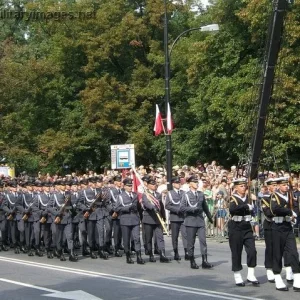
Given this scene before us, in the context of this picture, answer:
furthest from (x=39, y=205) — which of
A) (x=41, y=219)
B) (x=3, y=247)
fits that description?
(x=3, y=247)

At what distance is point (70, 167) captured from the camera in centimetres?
4706

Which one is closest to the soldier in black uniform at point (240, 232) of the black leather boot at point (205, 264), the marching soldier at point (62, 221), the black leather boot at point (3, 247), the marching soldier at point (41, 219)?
the black leather boot at point (205, 264)

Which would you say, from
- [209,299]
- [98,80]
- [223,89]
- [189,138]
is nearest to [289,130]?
[223,89]

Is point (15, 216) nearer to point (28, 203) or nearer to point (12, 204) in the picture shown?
point (12, 204)

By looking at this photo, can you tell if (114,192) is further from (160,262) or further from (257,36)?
(257,36)

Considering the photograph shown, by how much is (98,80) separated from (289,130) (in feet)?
46.0

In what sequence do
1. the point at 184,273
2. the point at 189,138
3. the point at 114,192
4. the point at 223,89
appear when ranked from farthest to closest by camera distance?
the point at 189,138 < the point at 223,89 < the point at 114,192 < the point at 184,273

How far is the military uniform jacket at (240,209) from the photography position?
13.3m

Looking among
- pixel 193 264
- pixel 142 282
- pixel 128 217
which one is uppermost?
pixel 128 217

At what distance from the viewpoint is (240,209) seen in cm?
1333

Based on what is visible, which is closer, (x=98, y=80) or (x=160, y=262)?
(x=160, y=262)

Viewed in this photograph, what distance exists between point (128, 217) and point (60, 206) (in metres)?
2.17

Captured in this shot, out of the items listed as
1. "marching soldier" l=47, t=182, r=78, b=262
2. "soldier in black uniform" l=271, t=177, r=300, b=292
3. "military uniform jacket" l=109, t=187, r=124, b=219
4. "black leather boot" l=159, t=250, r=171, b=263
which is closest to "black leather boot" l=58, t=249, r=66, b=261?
"marching soldier" l=47, t=182, r=78, b=262

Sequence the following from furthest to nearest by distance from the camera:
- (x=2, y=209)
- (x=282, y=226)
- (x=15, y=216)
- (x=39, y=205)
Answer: (x=2, y=209) → (x=15, y=216) → (x=39, y=205) → (x=282, y=226)
